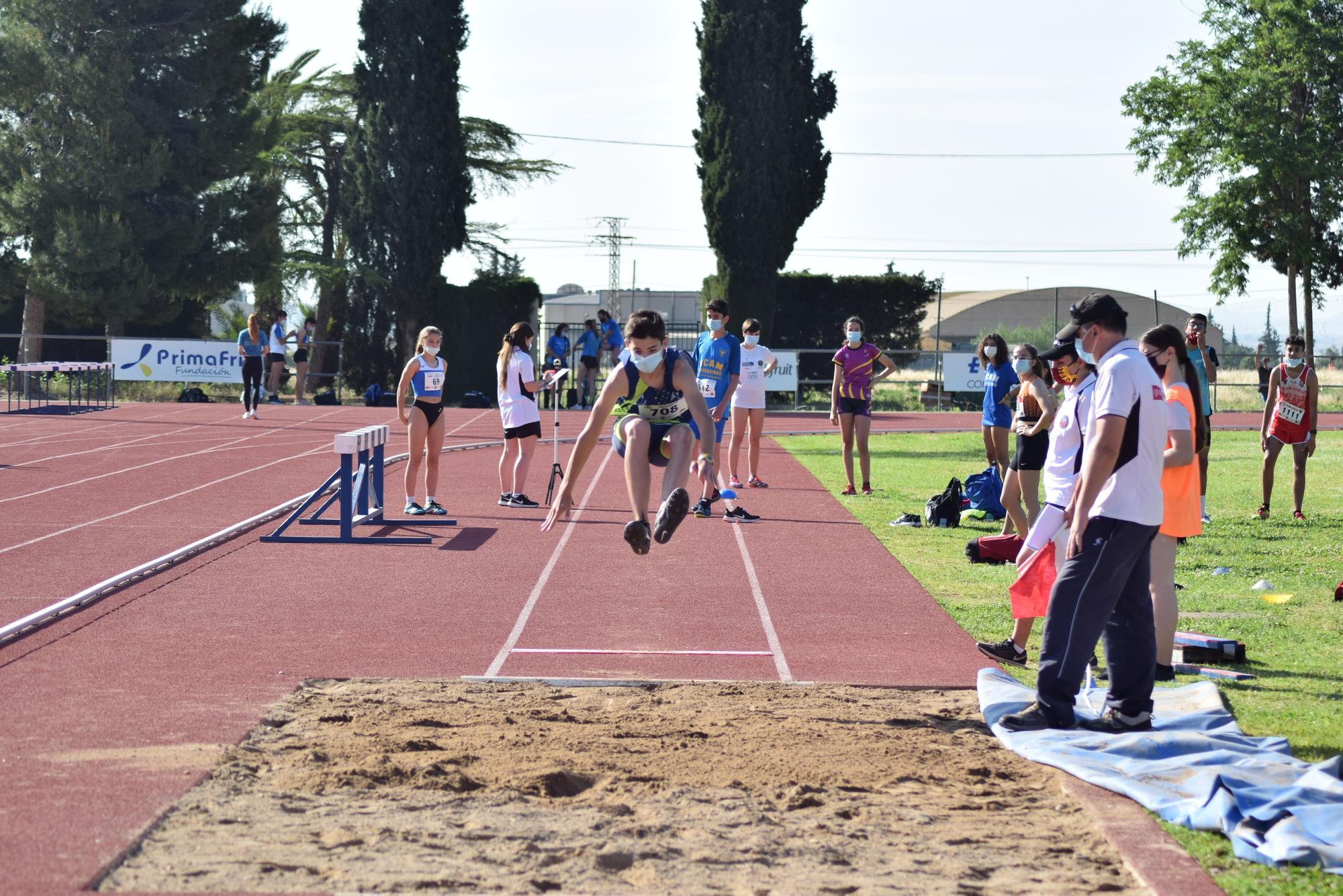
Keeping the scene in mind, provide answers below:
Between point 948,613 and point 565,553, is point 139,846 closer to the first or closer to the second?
point 948,613

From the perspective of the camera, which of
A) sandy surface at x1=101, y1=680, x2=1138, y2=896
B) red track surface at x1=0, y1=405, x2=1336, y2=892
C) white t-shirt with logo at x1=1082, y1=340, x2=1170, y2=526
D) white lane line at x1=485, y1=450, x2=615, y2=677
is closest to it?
sandy surface at x1=101, y1=680, x2=1138, y2=896

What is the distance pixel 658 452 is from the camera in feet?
26.7

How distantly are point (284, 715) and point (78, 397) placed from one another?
23.9 metres

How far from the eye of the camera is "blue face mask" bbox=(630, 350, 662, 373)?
7.69m

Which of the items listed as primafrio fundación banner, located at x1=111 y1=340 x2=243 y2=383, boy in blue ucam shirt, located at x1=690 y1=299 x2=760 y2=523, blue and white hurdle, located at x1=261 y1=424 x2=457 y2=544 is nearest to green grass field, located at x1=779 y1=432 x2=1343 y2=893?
boy in blue ucam shirt, located at x1=690 y1=299 x2=760 y2=523

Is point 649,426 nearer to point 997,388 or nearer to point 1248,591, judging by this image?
point 1248,591

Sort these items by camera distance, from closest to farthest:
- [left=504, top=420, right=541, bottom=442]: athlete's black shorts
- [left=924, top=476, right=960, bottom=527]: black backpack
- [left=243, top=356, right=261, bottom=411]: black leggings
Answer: [left=924, top=476, right=960, bottom=527]: black backpack
[left=504, top=420, right=541, bottom=442]: athlete's black shorts
[left=243, top=356, right=261, bottom=411]: black leggings

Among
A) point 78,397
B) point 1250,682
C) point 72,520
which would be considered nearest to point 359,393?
point 78,397

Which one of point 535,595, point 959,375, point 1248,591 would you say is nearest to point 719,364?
point 535,595

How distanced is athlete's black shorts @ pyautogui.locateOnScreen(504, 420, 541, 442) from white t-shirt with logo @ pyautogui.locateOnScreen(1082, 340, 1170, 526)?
329 inches

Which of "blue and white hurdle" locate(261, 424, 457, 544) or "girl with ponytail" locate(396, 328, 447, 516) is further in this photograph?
"girl with ponytail" locate(396, 328, 447, 516)

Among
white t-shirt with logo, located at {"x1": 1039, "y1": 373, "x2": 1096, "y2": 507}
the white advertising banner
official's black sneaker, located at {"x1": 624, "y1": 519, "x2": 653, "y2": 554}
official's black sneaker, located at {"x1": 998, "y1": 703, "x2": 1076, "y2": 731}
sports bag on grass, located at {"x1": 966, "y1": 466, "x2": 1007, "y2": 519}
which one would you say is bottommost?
official's black sneaker, located at {"x1": 998, "y1": 703, "x2": 1076, "y2": 731}

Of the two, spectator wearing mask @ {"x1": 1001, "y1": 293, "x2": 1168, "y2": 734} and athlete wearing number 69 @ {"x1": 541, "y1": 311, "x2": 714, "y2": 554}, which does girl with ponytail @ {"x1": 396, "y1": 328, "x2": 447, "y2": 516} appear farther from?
spectator wearing mask @ {"x1": 1001, "y1": 293, "x2": 1168, "y2": 734}

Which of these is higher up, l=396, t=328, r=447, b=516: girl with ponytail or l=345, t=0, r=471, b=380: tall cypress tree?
l=345, t=0, r=471, b=380: tall cypress tree
